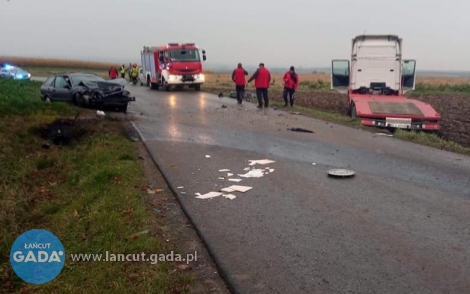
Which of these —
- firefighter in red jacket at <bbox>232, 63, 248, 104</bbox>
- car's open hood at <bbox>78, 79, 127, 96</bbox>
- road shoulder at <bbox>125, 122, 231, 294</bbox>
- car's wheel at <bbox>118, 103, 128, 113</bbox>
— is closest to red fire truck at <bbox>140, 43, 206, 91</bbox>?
firefighter in red jacket at <bbox>232, 63, 248, 104</bbox>

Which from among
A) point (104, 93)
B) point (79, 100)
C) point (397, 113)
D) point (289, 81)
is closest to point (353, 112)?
point (397, 113)

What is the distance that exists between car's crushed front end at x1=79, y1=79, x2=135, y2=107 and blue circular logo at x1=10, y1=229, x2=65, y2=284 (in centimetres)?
1218

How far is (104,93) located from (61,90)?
2.36m

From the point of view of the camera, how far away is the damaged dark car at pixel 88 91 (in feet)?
57.4

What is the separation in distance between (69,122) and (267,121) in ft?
20.5

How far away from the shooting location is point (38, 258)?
16.7 ft

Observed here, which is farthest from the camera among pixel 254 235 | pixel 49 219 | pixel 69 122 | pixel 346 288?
pixel 69 122

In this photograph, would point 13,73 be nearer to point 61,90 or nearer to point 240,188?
point 61,90

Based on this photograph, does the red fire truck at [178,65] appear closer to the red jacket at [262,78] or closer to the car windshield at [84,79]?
the red jacket at [262,78]

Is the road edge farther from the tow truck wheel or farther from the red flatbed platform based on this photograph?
the tow truck wheel

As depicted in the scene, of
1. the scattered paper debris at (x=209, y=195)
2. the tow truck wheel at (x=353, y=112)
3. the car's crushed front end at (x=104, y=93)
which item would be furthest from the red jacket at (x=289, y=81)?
the scattered paper debris at (x=209, y=195)

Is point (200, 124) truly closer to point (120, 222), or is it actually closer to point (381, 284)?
point (120, 222)

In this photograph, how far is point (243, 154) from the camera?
10469 millimetres

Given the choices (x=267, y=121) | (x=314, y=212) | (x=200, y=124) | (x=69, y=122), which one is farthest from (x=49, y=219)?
Answer: (x=267, y=121)
